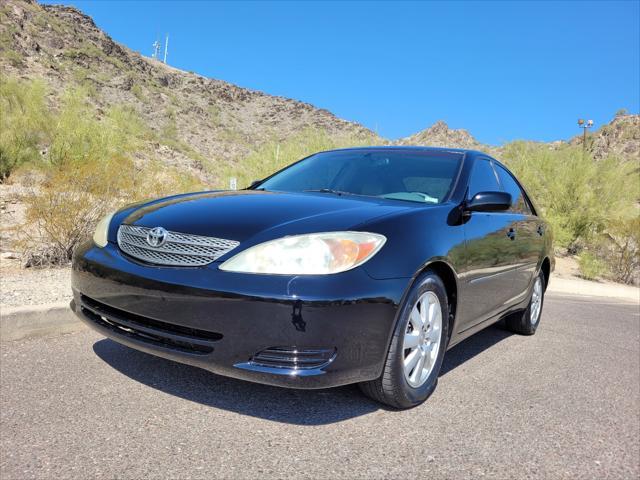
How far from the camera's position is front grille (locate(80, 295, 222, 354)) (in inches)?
100

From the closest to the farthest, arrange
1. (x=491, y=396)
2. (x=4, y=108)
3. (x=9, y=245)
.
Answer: (x=491, y=396), (x=9, y=245), (x=4, y=108)

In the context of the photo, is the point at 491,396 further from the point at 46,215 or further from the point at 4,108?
the point at 4,108

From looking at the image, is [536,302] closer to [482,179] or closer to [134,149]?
Answer: [482,179]

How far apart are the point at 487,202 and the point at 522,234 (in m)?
1.29

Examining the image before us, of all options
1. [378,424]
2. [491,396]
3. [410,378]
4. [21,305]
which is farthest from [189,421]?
[21,305]

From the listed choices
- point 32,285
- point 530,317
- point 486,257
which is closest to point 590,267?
point 530,317

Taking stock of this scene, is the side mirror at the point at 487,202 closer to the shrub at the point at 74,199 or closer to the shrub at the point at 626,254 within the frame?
the shrub at the point at 74,199

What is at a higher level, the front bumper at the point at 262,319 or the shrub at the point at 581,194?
the shrub at the point at 581,194

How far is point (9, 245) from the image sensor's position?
7676mm

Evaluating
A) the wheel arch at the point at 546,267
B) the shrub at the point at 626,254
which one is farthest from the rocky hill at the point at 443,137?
the wheel arch at the point at 546,267

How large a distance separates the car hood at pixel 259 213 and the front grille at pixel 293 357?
543 mm

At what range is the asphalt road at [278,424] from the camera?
7.64ft

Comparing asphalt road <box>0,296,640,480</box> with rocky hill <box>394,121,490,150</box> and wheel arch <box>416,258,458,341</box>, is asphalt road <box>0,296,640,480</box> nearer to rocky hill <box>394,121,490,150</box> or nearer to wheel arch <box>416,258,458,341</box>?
wheel arch <box>416,258,458,341</box>

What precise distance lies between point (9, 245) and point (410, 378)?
6806 mm
